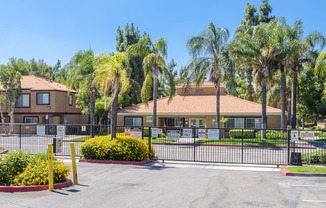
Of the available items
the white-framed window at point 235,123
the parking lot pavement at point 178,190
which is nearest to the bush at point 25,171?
the parking lot pavement at point 178,190

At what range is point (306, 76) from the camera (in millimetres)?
34875

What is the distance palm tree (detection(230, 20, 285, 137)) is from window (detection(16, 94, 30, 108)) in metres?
28.6

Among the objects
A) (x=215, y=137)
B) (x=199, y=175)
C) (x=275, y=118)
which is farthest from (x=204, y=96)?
(x=199, y=175)

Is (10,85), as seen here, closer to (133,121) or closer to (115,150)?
(133,121)

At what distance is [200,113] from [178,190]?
2623cm

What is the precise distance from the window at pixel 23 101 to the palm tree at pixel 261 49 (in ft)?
93.8

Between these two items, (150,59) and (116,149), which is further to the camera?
(150,59)

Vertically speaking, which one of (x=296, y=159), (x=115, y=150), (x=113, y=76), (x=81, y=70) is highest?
(x=81, y=70)

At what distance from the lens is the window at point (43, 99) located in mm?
43412

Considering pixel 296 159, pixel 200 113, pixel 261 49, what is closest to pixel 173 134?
pixel 296 159

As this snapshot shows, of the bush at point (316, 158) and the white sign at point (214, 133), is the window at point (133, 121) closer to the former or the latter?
the white sign at point (214, 133)

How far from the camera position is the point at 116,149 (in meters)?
16.3

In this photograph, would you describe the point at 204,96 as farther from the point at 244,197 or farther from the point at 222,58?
the point at 244,197

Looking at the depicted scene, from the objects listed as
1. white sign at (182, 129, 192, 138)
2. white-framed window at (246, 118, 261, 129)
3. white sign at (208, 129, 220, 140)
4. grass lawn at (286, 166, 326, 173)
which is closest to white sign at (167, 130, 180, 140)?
white sign at (182, 129, 192, 138)
